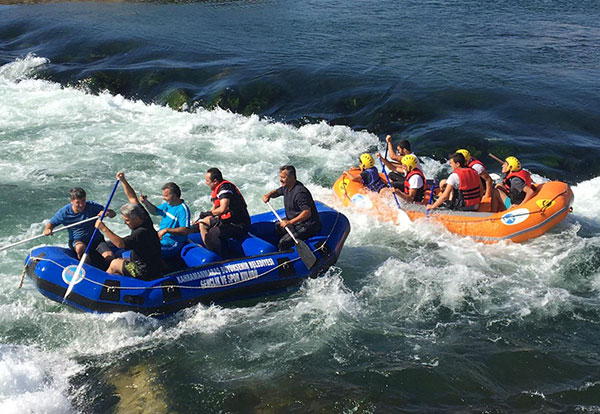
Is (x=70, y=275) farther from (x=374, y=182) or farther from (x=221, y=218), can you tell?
(x=374, y=182)

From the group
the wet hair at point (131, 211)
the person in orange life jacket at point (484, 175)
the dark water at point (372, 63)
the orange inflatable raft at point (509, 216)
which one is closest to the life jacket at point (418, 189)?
the orange inflatable raft at point (509, 216)

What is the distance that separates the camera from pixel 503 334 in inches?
311

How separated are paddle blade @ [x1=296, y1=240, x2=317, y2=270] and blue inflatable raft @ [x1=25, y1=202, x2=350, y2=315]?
0.08m

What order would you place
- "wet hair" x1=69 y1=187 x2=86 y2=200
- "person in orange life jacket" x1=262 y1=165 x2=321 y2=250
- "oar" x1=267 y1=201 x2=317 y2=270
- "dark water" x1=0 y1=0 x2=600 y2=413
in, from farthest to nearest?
"person in orange life jacket" x1=262 y1=165 x2=321 y2=250 → "oar" x1=267 y1=201 x2=317 y2=270 → "wet hair" x1=69 y1=187 x2=86 y2=200 → "dark water" x1=0 y1=0 x2=600 y2=413

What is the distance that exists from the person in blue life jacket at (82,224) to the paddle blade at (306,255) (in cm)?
248

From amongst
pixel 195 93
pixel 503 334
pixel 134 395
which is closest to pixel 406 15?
pixel 195 93

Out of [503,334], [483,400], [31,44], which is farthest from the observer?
[31,44]

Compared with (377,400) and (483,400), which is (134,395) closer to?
(377,400)

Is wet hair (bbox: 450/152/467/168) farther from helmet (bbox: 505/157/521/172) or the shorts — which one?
the shorts

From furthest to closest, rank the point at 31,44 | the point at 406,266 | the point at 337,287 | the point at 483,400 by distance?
the point at 31,44 < the point at 406,266 < the point at 337,287 < the point at 483,400

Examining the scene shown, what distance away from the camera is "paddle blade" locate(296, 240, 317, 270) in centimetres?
865

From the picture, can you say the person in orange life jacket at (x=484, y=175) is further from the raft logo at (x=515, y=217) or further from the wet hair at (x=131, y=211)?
the wet hair at (x=131, y=211)

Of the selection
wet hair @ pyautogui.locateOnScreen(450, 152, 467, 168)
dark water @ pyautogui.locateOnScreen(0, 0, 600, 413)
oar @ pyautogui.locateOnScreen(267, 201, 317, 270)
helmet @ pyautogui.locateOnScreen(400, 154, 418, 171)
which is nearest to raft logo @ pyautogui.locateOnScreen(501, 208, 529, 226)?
dark water @ pyautogui.locateOnScreen(0, 0, 600, 413)

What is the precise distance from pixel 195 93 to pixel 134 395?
13340 millimetres
